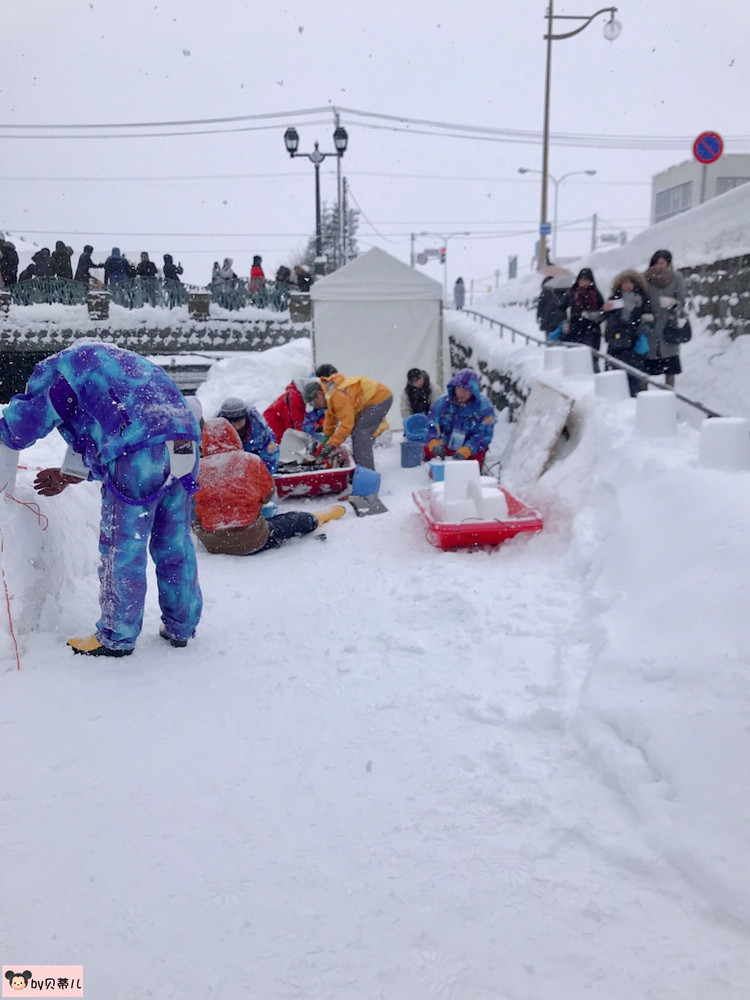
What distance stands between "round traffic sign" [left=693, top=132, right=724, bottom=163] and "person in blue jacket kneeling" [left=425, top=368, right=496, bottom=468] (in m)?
3.84

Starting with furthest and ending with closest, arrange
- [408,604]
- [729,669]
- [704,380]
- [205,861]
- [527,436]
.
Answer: [704,380]
[527,436]
[408,604]
[729,669]
[205,861]

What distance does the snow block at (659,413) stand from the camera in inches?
158

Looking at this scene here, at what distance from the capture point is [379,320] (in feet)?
34.3

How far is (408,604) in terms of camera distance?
3689 mm

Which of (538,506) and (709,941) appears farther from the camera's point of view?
(538,506)

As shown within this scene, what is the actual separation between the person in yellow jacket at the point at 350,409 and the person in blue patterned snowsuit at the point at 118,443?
12.0 feet

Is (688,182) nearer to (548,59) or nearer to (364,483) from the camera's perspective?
(548,59)

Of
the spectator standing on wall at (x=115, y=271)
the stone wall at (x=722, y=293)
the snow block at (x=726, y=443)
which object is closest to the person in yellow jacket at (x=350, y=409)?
the stone wall at (x=722, y=293)

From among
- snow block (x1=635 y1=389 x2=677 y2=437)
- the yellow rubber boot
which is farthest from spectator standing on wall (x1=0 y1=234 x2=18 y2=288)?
snow block (x1=635 y1=389 x2=677 y2=437)

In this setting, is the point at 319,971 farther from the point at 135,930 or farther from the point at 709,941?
the point at 709,941

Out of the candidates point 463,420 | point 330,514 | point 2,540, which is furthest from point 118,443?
point 463,420

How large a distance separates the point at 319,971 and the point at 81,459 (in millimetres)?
2183

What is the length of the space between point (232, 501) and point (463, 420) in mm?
2843

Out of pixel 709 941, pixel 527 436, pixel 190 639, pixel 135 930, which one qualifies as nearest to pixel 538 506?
pixel 527 436
